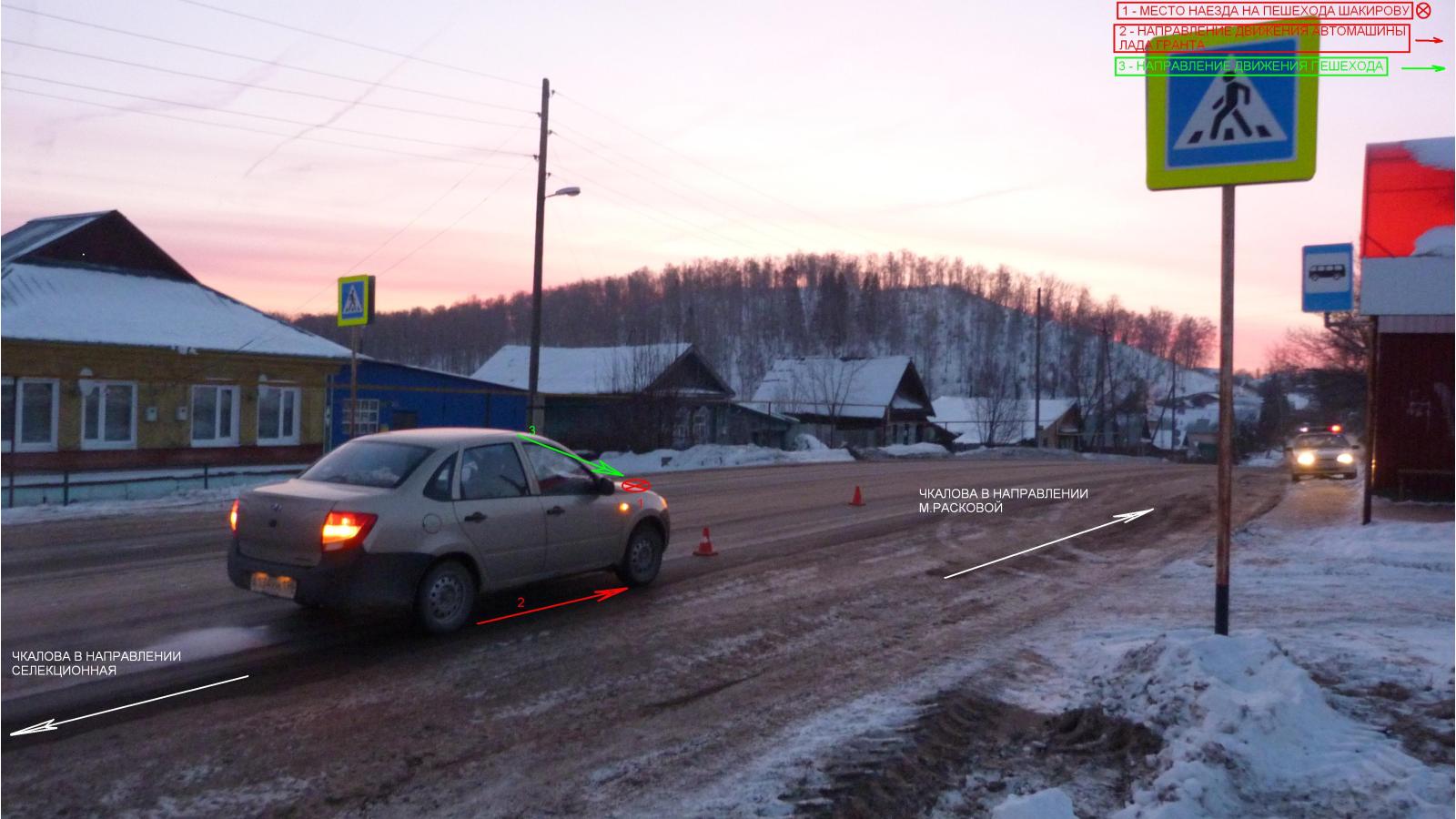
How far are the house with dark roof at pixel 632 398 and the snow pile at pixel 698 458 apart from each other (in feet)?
4.57

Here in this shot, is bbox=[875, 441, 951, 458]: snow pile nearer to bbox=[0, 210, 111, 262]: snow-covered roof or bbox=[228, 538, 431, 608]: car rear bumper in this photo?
bbox=[0, 210, 111, 262]: snow-covered roof

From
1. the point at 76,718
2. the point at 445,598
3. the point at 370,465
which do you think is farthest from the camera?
the point at 370,465

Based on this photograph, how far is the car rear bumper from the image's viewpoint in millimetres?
7406

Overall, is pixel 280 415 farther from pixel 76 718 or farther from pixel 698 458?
pixel 76 718

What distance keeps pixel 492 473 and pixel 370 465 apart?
977 millimetres

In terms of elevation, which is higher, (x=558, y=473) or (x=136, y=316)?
(x=136, y=316)

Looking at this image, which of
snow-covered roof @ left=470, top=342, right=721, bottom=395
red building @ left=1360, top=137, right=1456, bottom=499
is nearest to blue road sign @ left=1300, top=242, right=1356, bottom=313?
red building @ left=1360, top=137, right=1456, bottom=499

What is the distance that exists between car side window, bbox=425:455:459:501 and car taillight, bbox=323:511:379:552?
600 mm

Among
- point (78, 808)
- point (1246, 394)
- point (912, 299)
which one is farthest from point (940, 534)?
point (1246, 394)

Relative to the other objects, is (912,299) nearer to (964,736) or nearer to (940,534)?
(940,534)

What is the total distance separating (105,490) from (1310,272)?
73.1ft

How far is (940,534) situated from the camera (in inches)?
590

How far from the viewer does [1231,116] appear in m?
6.67

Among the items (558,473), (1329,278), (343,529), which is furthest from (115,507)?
(1329,278)
